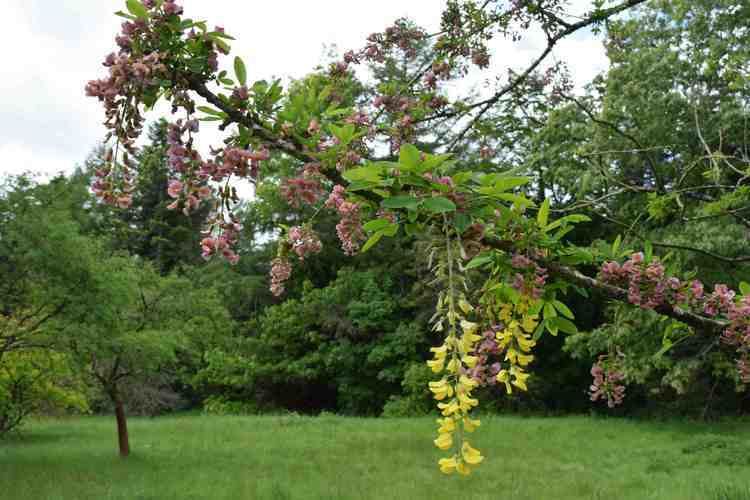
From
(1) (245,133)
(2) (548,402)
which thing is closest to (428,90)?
(1) (245,133)

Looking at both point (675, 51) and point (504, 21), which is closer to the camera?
point (504, 21)

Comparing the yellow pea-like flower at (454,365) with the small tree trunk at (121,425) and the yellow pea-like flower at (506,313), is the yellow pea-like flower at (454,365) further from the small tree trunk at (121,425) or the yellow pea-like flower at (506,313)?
the small tree trunk at (121,425)

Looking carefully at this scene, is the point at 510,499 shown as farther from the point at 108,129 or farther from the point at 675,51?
the point at 675,51

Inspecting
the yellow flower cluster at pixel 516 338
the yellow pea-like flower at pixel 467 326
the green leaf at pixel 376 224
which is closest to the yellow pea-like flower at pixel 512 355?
the yellow flower cluster at pixel 516 338

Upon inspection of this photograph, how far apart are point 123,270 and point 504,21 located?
8.74m

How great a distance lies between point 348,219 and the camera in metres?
1.41

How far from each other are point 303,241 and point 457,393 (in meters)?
0.51

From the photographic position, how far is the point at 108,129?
119cm

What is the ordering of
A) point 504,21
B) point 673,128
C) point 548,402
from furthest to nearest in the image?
point 548,402, point 673,128, point 504,21

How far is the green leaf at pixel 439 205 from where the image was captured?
1.13m

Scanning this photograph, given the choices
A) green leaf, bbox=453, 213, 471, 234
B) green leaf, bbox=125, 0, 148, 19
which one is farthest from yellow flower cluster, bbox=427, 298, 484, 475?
green leaf, bbox=125, 0, 148, 19

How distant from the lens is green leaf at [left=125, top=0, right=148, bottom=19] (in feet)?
3.65

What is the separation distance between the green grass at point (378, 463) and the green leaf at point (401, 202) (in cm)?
703

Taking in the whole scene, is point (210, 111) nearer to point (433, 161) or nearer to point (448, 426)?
point (433, 161)
